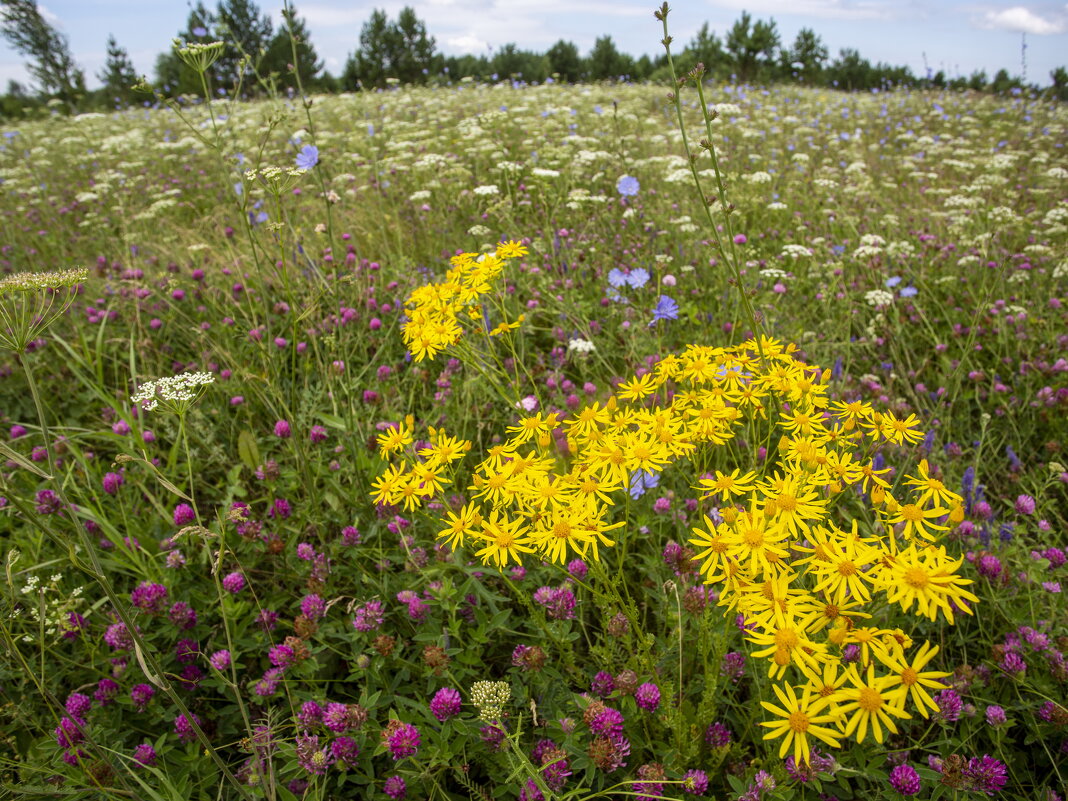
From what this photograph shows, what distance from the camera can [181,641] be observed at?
181 centimetres

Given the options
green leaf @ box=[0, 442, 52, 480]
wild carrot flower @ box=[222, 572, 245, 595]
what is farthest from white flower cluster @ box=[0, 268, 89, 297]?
wild carrot flower @ box=[222, 572, 245, 595]

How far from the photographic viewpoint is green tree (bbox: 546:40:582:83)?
27.8m

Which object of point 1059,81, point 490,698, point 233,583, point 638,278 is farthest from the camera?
point 1059,81

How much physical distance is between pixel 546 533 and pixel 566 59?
104 feet

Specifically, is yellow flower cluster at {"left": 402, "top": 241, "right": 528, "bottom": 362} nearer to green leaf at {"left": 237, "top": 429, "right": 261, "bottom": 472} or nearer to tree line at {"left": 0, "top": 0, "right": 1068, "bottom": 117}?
green leaf at {"left": 237, "top": 429, "right": 261, "bottom": 472}

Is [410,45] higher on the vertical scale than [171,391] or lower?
higher

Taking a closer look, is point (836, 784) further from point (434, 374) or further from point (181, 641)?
point (434, 374)

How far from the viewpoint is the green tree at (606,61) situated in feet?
88.3

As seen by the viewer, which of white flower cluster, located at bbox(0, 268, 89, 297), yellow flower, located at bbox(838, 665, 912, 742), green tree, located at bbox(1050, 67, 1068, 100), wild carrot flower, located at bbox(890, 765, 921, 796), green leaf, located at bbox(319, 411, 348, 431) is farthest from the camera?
green tree, located at bbox(1050, 67, 1068, 100)

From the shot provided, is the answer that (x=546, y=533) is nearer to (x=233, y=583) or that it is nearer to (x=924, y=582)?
(x=924, y=582)

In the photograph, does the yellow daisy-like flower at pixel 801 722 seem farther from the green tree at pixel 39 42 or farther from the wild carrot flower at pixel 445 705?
the green tree at pixel 39 42

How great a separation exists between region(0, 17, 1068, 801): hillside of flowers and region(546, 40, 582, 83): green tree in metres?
27.6

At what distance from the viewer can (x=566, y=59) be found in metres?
28.1

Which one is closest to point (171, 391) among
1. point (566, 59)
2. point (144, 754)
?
point (144, 754)
